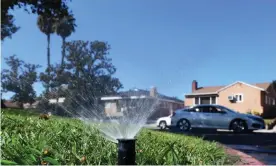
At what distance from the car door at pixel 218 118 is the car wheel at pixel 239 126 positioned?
0.28 meters

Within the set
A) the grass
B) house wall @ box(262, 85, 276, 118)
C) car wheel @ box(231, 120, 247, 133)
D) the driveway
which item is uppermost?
house wall @ box(262, 85, 276, 118)

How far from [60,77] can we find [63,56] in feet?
1.39

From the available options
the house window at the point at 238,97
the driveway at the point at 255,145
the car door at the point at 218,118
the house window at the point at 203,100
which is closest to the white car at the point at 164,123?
the driveway at the point at 255,145

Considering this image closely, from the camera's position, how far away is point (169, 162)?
323 cm

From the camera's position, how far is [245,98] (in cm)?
3994

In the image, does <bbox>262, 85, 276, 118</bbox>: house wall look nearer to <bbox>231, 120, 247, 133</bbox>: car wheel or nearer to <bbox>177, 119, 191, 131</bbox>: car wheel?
<bbox>231, 120, 247, 133</bbox>: car wheel

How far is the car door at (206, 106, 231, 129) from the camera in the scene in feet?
59.9

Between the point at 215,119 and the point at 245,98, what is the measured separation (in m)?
22.7

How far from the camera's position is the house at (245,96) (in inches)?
1526

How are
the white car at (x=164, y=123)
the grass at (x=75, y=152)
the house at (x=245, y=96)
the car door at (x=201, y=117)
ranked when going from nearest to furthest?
the grass at (x=75, y=152) → the car door at (x=201, y=117) → the white car at (x=164, y=123) → the house at (x=245, y=96)

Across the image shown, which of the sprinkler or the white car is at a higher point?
the sprinkler

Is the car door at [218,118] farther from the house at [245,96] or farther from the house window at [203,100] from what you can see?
the house window at [203,100]

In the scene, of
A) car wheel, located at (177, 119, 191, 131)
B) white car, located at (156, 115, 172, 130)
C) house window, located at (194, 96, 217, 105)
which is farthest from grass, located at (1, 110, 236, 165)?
house window, located at (194, 96, 217, 105)

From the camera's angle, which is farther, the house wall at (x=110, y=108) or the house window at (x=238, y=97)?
the house window at (x=238, y=97)
